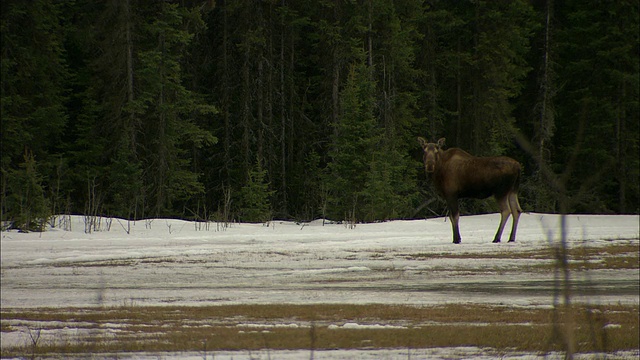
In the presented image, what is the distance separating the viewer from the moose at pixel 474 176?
13336 millimetres

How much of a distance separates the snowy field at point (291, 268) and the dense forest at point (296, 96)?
37.7 ft

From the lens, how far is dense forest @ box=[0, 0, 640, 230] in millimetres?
30078

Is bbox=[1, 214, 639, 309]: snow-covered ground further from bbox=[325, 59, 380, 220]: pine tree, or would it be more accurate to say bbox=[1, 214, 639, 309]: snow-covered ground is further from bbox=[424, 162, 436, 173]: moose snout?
bbox=[325, 59, 380, 220]: pine tree

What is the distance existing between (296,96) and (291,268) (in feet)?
100

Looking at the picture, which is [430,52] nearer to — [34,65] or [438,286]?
[34,65]

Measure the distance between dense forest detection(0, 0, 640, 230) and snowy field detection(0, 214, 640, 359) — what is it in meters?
11.5

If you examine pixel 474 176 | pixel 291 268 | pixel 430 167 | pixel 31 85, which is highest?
pixel 31 85

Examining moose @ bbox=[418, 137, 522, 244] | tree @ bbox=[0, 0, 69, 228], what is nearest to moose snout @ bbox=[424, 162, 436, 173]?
moose @ bbox=[418, 137, 522, 244]

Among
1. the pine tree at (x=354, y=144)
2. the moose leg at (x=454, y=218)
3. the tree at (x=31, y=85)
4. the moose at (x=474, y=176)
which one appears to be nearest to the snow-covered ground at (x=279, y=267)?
the moose leg at (x=454, y=218)

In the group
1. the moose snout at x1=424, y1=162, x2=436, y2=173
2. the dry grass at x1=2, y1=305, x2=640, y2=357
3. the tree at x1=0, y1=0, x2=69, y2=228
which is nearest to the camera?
the dry grass at x1=2, y1=305, x2=640, y2=357

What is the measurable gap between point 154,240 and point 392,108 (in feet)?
77.0

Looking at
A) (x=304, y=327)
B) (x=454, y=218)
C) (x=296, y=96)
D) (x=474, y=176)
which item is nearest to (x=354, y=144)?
(x=474, y=176)

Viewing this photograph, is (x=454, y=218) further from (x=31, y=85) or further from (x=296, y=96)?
(x=296, y=96)

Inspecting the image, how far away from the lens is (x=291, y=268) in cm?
1002
